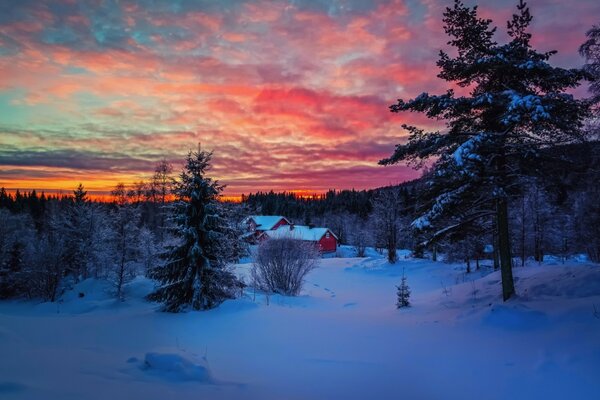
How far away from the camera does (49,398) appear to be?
13.5 ft

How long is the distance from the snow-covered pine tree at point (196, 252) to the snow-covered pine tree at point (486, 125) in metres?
6.90

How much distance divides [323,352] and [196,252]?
23.3 ft

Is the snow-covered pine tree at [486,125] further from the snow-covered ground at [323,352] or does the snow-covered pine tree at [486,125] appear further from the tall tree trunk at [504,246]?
the snow-covered ground at [323,352]

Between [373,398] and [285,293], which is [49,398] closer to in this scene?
[373,398]

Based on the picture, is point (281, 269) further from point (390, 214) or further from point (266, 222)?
point (266, 222)

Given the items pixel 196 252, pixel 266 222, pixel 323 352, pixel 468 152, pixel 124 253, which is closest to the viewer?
pixel 323 352

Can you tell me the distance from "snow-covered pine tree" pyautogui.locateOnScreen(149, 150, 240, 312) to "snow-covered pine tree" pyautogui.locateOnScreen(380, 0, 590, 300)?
6904mm

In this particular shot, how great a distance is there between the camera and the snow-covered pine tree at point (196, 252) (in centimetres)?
1376

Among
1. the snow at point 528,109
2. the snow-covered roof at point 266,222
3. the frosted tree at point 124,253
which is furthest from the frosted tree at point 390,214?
the snow-covered roof at point 266,222

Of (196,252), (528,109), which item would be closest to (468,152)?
(528,109)

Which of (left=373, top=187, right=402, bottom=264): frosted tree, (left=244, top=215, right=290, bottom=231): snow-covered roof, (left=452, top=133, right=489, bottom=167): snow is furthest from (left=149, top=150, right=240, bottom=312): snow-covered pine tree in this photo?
(left=244, top=215, right=290, bottom=231): snow-covered roof

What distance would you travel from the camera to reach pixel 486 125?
11.8 m

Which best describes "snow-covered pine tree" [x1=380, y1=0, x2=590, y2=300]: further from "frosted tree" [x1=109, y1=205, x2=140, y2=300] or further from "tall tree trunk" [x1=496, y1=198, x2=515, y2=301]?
"frosted tree" [x1=109, y1=205, x2=140, y2=300]

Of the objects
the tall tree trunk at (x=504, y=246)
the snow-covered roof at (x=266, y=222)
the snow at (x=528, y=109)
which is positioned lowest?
the tall tree trunk at (x=504, y=246)
